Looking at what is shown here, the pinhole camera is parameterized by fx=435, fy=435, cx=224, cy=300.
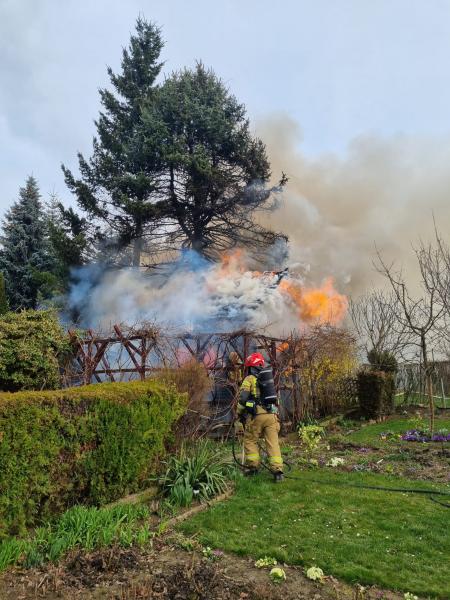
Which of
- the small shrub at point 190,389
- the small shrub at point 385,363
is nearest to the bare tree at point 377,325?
the small shrub at point 385,363

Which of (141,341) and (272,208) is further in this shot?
(272,208)

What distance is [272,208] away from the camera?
21641 mm

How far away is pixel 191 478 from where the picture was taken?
562 cm

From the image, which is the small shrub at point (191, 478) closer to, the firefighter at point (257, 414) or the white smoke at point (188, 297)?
the firefighter at point (257, 414)

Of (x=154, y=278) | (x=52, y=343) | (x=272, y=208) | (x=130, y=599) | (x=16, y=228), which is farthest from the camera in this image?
(x=16, y=228)

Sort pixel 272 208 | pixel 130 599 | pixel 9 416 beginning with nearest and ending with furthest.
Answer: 1. pixel 130 599
2. pixel 9 416
3. pixel 272 208

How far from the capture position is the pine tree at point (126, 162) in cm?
2005

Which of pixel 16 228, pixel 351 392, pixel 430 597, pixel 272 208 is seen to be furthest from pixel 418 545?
pixel 16 228

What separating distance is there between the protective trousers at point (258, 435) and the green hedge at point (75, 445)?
52.3 inches

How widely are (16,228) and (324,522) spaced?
26.0 m

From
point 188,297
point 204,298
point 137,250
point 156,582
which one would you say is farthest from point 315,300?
point 156,582

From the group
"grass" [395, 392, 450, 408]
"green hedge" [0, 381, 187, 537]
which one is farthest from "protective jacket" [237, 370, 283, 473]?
"grass" [395, 392, 450, 408]

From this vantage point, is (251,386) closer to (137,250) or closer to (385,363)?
(385,363)

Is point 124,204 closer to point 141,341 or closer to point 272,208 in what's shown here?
point 272,208
